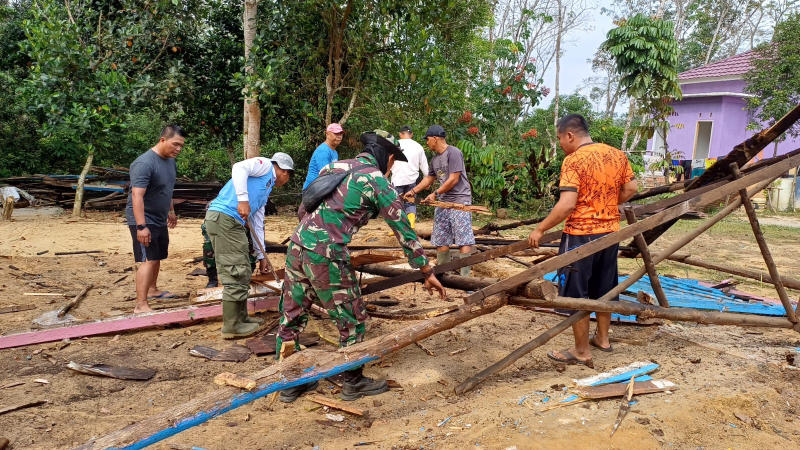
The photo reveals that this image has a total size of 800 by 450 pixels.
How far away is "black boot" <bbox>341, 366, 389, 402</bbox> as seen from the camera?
150 inches

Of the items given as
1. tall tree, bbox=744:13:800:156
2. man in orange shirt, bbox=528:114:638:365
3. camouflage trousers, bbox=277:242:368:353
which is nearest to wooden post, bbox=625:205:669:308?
man in orange shirt, bbox=528:114:638:365

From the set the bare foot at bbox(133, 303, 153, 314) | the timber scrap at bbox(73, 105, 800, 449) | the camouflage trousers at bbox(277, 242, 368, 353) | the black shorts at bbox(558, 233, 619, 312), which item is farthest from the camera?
the bare foot at bbox(133, 303, 153, 314)

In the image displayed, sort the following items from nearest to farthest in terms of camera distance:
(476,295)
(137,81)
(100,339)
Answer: (476,295) → (100,339) → (137,81)

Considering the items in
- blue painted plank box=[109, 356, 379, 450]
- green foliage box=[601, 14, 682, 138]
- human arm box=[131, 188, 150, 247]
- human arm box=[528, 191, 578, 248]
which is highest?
green foliage box=[601, 14, 682, 138]

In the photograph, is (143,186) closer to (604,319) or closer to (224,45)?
(604,319)

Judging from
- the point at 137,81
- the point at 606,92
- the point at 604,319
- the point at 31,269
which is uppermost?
the point at 606,92

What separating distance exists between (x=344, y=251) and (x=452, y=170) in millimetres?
3118

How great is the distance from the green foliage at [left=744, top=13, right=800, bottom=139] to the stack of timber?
16718mm

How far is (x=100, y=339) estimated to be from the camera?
484cm

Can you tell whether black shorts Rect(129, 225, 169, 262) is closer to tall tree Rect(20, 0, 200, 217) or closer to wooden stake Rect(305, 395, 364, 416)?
wooden stake Rect(305, 395, 364, 416)

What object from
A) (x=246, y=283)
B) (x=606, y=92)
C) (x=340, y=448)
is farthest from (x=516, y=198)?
(x=606, y=92)

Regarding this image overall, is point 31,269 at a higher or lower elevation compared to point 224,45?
lower

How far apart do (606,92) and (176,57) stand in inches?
1299

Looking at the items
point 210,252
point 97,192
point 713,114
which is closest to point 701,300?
point 210,252
